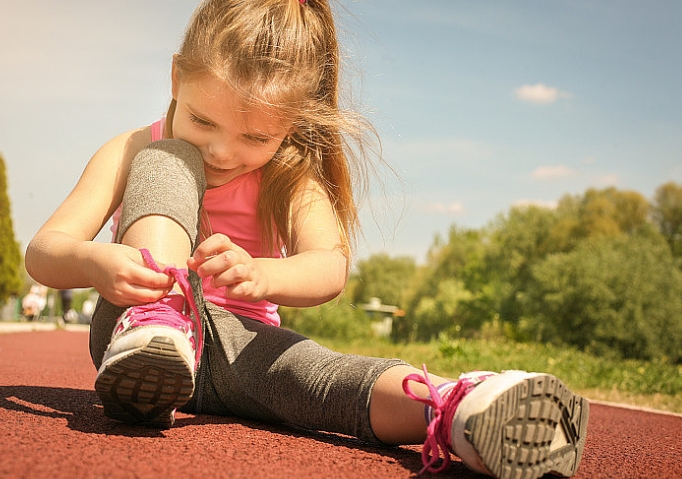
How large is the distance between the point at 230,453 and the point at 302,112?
118 cm

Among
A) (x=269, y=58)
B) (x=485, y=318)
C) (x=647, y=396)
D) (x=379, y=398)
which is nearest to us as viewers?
(x=379, y=398)

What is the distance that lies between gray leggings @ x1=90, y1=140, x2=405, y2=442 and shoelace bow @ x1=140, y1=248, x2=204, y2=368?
7 cm

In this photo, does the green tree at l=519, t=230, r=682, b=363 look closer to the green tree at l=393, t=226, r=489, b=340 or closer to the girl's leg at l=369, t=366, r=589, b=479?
the green tree at l=393, t=226, r=489, b=340

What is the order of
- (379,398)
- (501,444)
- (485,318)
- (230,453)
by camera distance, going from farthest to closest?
1. (485,318)
2. (379,398)
3. (230,453)
4. (501,444)

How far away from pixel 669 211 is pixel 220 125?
3237 centimetres

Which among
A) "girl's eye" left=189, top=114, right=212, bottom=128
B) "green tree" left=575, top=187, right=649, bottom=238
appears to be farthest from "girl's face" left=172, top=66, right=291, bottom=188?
"green tree" left=575, top=187, right=649, bottom=238

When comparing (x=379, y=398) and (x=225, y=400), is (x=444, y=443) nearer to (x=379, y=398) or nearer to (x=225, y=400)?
(x=379, y=398)

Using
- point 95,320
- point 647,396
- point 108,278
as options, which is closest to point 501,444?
point 108,278

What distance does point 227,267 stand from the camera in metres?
1.61

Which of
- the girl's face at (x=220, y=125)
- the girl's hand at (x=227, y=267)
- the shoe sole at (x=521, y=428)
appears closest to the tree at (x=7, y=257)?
the girl's face at (x=220, y=125)

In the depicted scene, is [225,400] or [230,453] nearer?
[230,453]

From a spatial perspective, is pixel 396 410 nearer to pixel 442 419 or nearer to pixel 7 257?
pixel 442 419

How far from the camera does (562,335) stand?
15.7m

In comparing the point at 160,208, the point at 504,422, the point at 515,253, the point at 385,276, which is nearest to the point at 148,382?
the point at 160,208
